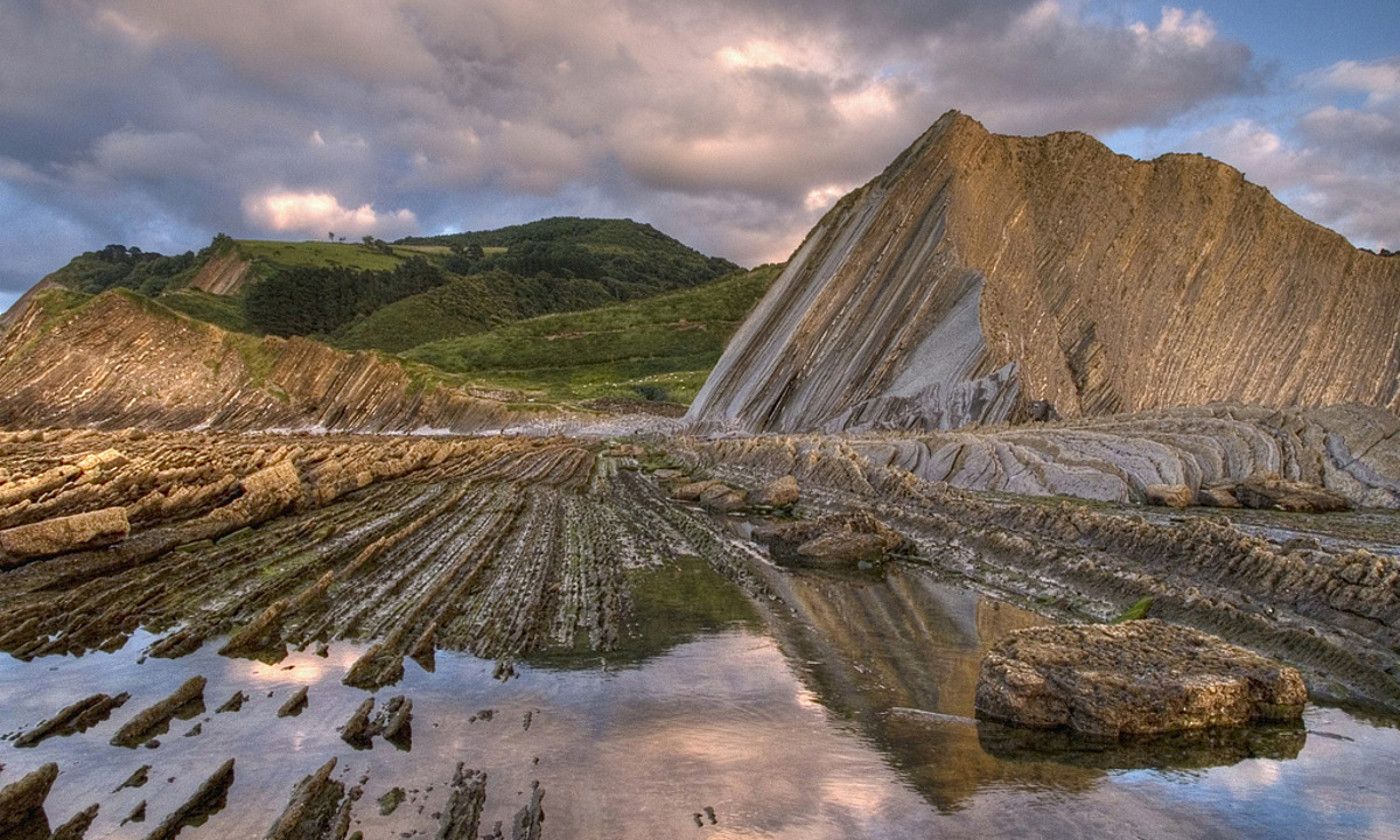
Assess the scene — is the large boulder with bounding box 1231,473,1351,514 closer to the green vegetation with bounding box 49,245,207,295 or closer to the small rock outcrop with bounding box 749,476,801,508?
the small rock outcrop with bounding box 749,476,801,508

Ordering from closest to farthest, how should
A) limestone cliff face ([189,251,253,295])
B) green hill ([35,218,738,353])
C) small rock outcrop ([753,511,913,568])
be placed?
small rock outcrop ([753,511,913,568]) < green hill ([35,218,738,353]) < limestone cliff face ([189,251,253,295])

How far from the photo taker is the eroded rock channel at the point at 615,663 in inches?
290

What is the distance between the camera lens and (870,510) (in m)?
23.4

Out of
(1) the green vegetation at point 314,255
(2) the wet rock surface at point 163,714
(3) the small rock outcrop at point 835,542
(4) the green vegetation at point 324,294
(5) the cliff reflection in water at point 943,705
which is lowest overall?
(5) the cliff reflection in water at point 943,705

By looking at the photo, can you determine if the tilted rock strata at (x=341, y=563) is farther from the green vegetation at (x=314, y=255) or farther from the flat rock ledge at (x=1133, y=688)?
the green vegetation at (x=314, y=255)

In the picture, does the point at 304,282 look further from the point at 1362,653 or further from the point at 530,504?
the point at 1362,653

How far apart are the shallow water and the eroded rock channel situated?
39mm

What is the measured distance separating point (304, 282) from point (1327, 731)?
14722cm

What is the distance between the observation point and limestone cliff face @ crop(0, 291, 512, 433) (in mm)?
66688

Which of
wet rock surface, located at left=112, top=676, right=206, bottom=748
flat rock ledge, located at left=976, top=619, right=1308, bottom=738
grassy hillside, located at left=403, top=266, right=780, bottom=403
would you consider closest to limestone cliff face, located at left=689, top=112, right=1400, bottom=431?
flat rock ledge, located at left=976, top=619, right=1308, bottom=738

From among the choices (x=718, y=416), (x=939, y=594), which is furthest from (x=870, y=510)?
(x=718, y=416)

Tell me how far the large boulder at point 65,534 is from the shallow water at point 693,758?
6077 mm

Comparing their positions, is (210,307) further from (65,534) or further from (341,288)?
(65,534)

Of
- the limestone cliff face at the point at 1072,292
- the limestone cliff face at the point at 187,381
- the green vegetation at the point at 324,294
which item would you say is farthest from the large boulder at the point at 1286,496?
the green vegetation at the point at 324,294
